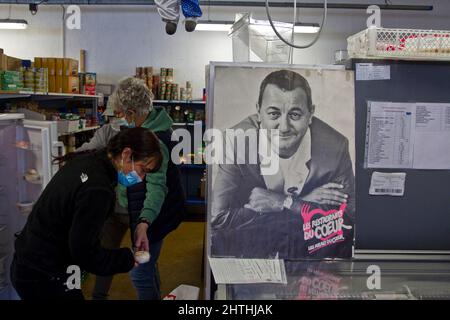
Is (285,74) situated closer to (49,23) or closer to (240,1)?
(240,1)

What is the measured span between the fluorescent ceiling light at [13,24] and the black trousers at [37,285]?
231 inches

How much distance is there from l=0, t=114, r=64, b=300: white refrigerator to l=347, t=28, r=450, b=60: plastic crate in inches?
81.1

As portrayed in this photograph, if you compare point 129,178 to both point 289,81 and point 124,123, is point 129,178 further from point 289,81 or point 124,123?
point 289,81

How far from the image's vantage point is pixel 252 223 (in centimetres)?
191

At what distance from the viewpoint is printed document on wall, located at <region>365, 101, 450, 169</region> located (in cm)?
206

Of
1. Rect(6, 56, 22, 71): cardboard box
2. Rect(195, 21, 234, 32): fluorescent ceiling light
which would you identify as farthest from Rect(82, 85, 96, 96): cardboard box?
Rect(195, 21, 234, 32): fluorescent ceiling light

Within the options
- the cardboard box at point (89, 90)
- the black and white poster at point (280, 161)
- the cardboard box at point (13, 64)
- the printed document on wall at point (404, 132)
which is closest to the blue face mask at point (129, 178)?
the black and white poster at point (280, 161)

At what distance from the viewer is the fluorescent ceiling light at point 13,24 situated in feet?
21.8

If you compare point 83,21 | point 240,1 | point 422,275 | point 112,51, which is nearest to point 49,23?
point 83,21

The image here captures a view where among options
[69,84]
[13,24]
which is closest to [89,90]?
[69,84]

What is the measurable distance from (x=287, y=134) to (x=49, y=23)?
664 cm

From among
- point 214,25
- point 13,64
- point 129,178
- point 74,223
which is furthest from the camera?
point 214,25

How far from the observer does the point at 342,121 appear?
6.45 feet

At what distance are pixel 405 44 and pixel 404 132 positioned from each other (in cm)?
41
